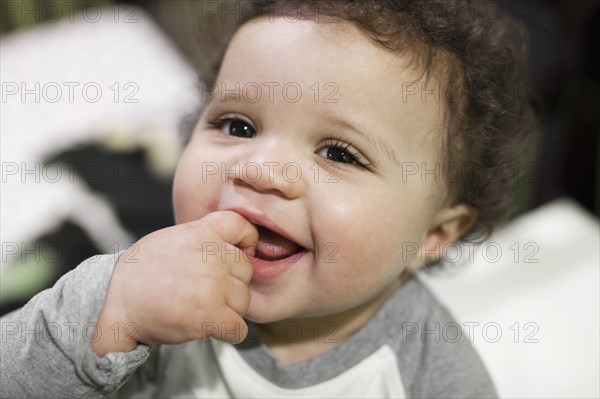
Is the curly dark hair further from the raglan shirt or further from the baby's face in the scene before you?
the raglan shirt

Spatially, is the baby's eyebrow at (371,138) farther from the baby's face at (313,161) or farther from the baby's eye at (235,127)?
the baby's eye at (235,127)

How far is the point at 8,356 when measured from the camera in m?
0.71

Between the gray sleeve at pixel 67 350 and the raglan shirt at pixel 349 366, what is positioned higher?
the gray sleeve at pixel 67 350

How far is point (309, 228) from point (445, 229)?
30cm

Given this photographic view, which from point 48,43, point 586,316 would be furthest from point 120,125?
point 586,316

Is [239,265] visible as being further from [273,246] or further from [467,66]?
[467,66]

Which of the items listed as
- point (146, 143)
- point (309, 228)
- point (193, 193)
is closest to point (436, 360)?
point (309, 228)

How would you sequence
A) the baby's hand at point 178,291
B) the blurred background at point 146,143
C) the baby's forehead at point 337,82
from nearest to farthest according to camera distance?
the baby's hand at point 178,291 → the baby's forehead at point 337,82 → the blurred background at point 146,143

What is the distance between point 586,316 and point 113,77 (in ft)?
4.46

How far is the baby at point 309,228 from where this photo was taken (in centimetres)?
67

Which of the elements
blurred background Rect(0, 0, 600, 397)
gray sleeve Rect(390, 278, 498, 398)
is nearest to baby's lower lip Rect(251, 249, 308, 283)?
gray sleeve Rect(390, 278, 498, 398)

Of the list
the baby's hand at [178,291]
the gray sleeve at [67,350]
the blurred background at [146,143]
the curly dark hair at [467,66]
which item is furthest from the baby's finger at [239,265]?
the blurred background at [146,143]

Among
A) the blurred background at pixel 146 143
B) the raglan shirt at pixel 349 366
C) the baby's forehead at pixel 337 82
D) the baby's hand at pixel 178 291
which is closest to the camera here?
the baby's hand at pixel 178 291

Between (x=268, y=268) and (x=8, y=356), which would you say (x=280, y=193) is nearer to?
(x=268, y=268)
